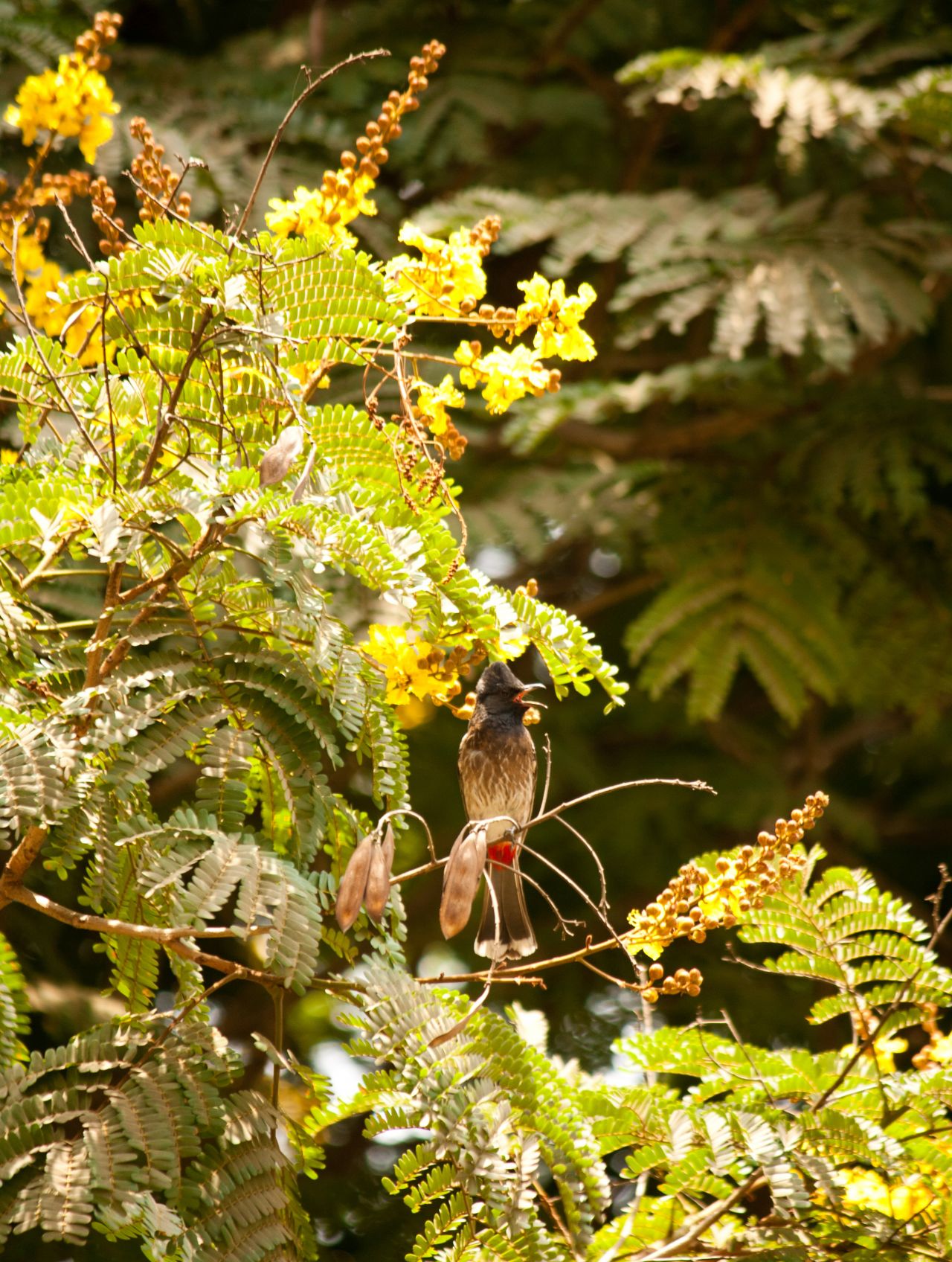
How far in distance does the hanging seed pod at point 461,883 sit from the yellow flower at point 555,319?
2.66ft

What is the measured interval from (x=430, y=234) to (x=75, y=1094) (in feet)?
9.50

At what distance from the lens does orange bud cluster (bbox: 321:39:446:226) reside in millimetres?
2279

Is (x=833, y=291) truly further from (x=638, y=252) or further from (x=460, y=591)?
(x=460, y=591)

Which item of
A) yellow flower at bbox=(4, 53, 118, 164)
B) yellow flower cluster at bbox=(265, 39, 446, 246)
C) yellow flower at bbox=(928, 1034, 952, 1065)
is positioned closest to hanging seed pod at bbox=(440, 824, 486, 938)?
yellow flower cluster at bbox=(265, 39, 446, 246)

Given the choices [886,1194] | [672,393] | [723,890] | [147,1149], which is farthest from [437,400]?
[672,393]

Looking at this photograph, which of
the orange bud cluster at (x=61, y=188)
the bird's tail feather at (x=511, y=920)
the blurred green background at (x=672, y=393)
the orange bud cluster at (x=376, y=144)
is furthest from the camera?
the blurred green background at (x=672, y=393)

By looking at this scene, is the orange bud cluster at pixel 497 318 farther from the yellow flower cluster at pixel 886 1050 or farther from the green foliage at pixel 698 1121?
the yellow flower cluster at pixel 886 1050

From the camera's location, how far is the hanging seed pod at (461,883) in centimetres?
187

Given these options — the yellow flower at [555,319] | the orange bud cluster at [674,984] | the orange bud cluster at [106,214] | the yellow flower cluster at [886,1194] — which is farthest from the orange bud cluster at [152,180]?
the yellow flower cluster at [886,1194]

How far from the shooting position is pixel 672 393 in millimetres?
4555

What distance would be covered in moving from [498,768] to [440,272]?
54.3 inches

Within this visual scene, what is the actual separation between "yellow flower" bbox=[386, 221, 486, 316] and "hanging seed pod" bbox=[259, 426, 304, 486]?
22.1 inches

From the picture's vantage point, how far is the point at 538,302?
2.20 metres

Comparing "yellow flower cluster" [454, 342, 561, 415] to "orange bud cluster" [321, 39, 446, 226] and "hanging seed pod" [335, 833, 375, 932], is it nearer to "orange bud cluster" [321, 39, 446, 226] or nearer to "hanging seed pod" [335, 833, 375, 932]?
"orange bud cluster" [321, 39, 446, 226]
